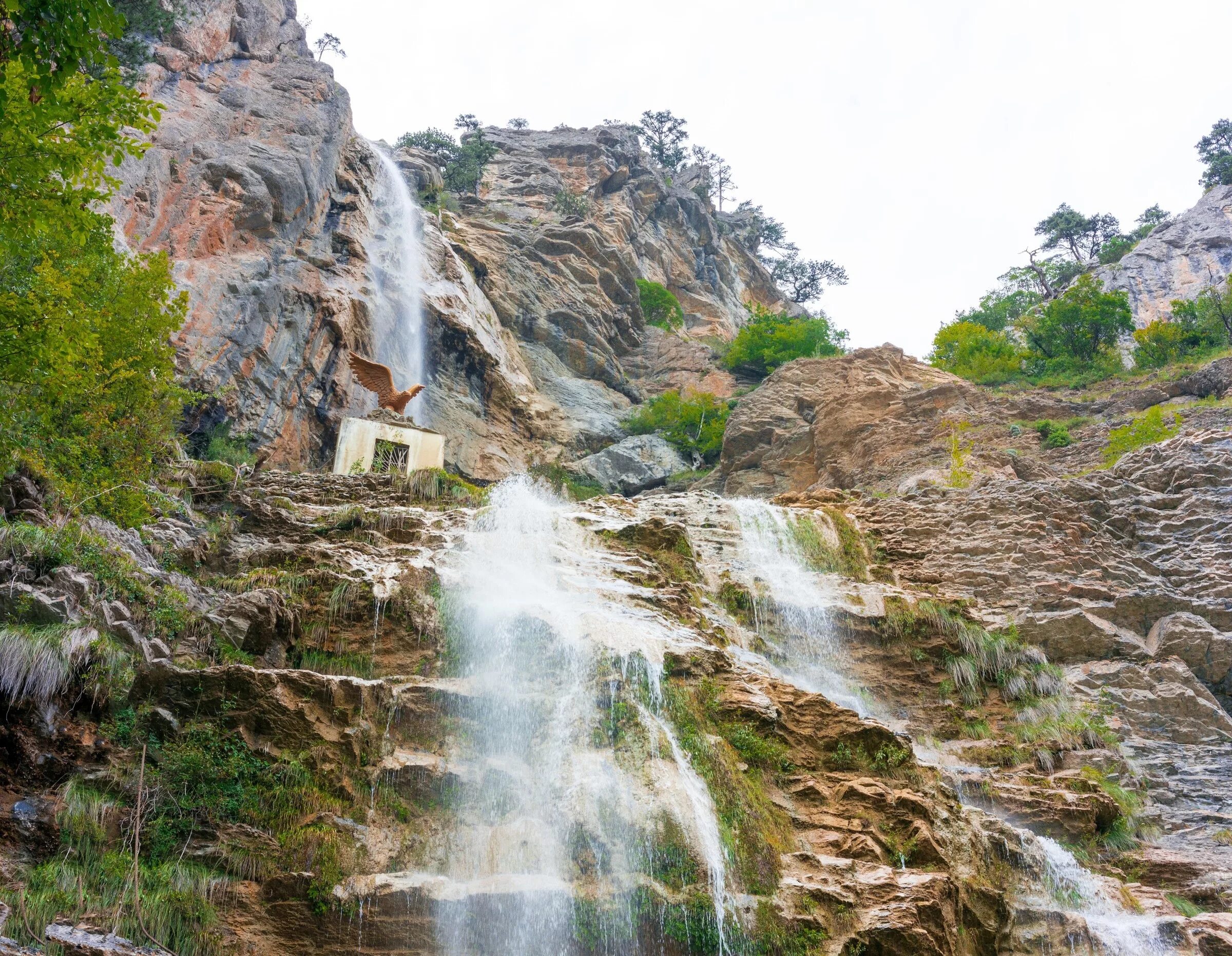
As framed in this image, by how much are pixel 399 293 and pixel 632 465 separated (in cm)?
933

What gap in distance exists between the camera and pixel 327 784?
8.66 m

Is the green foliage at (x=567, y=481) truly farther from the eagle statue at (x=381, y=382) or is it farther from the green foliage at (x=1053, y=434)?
the green foliage at (x=1053, y=434)

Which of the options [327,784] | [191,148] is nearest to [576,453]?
[191,148]

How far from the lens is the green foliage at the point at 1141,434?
853 inches

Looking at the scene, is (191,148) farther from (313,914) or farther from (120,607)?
(313,914)

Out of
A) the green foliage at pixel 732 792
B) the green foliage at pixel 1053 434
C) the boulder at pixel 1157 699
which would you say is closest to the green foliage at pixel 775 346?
the green foliage at pixel 1053 434

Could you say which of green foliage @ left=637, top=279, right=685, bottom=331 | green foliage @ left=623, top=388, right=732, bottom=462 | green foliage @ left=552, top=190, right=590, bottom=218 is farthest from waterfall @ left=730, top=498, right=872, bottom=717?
green foliage @ left=552, top=190, right=590, bottom=218

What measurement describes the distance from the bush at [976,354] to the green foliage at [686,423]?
8.50 m

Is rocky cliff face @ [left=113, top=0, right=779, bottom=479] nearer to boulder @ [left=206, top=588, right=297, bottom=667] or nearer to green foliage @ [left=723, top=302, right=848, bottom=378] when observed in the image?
green foliage @ [left=723, top=302, right=848, bottom=378]

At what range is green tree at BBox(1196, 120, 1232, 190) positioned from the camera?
4453 centimetres

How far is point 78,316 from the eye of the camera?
9.84m

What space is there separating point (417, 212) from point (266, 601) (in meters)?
25.4

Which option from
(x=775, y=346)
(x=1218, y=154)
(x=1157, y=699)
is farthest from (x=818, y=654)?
(x=1218, y=154)

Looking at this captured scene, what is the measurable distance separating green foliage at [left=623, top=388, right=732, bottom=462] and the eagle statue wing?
35.3ft
